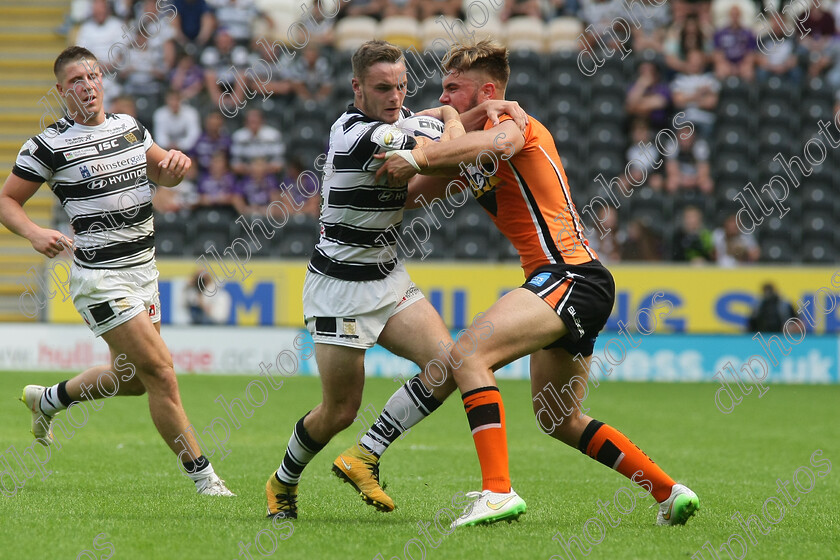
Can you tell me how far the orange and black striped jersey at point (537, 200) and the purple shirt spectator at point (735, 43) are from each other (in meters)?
13.6

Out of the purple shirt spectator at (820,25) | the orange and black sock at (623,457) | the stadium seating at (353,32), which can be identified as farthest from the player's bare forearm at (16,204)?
the purple shirt spectator at (820,25)

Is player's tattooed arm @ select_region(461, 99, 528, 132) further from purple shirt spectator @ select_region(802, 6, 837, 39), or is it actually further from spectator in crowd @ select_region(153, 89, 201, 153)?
purple shirt spectator @ select_region(802, 6, 837, 39)

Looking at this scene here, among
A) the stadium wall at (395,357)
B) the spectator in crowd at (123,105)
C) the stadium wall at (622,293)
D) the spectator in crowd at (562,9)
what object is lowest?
the stadium wall at (395,357)

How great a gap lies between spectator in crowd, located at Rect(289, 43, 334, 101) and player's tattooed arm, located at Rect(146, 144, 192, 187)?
10.8 metres

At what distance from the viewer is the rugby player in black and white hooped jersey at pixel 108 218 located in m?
5.79

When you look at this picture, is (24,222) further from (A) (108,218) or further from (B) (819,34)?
(B) (819,34)

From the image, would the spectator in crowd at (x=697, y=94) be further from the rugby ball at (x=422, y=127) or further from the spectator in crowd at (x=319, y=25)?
the rugby ball at (x=422, y=127)

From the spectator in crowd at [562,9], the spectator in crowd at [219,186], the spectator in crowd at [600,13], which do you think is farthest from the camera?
the spectator in crowd at [562,9]

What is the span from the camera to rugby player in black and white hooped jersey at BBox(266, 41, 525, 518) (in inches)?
192

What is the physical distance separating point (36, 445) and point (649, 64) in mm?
12333

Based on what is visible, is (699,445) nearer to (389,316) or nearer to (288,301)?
(389,316)

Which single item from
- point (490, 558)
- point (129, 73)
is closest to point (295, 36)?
point (129, 73)

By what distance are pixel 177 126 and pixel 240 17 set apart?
2984 mm

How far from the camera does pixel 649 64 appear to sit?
667 inches
